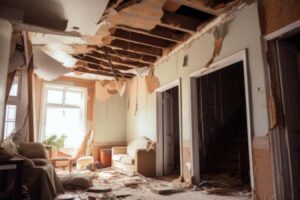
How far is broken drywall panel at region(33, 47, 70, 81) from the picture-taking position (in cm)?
510

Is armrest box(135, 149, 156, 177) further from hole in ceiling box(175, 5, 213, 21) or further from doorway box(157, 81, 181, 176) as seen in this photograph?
hole in ceiling box(175, 5, 213, 21)

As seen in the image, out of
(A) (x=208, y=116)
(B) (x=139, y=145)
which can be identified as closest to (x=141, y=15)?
(A) (x=208, y=116)

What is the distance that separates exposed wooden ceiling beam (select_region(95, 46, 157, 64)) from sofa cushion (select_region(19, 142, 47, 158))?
249 cm

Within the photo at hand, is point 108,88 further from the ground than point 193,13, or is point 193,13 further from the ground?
point 193,13

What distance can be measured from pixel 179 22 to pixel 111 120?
477 cm

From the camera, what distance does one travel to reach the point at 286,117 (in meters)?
2.90

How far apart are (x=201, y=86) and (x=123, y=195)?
11.2 feet

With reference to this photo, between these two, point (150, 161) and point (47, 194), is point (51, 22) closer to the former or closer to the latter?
point (47, 194)

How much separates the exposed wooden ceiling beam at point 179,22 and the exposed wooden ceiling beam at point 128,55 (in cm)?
177

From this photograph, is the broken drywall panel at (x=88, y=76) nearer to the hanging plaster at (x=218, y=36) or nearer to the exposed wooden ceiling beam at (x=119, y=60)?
the exposed wooden ceiling beam at (x=119, y=60)

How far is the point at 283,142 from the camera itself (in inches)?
113

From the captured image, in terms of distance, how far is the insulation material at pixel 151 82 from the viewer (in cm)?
598

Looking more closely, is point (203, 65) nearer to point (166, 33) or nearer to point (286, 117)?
point (166, 33)

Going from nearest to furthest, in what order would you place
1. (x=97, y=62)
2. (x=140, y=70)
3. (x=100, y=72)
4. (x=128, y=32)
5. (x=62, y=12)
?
(x=62, y=12) < (x=128, y=32) < (x=97, y=62) < (x=140, y=70) < (x=100, y=72)
